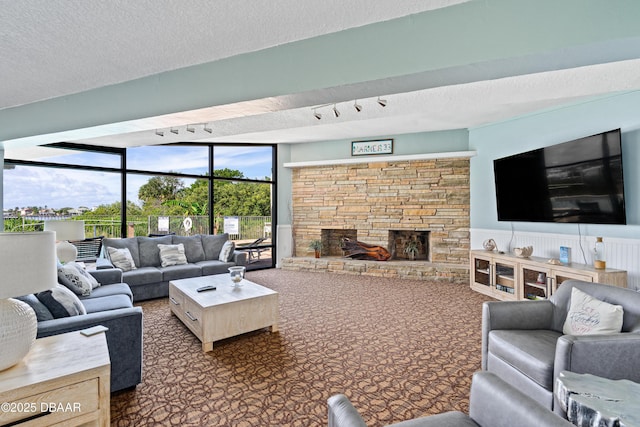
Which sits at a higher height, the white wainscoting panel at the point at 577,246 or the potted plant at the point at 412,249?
the white wainscoting panel at the point at 577,246

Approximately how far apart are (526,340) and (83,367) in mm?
2682

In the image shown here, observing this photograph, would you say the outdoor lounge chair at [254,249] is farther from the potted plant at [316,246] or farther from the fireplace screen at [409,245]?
the fireplace screen at [409,245]

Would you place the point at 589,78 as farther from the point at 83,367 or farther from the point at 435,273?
the point at 83,367

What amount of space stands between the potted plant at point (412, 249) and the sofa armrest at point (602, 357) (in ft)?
15.8

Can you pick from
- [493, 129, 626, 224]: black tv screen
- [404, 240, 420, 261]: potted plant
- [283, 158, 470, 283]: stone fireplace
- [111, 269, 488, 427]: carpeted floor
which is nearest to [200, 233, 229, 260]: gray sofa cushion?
[111, 269, 488, 427]: carpeted floor

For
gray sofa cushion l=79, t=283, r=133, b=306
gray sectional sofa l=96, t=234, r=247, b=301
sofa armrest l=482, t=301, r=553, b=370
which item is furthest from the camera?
gray sectional sofa l=96, t=234, r=247, b=301

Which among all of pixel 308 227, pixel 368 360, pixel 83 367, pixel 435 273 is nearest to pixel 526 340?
pixel 368 360

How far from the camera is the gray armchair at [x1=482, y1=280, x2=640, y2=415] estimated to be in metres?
1.76

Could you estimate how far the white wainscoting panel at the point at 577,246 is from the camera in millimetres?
3561

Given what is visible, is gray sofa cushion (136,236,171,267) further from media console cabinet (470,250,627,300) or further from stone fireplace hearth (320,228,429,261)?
media console cabinet (470,250,627,300)

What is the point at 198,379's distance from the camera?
2.50m

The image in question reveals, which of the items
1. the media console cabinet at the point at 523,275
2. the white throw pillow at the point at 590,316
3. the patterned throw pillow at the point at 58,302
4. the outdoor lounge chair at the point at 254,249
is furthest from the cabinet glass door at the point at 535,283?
the outdoor lounge chair at the point at 254,249

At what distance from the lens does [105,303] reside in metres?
3.06

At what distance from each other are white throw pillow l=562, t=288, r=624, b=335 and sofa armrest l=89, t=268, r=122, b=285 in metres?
4.89
